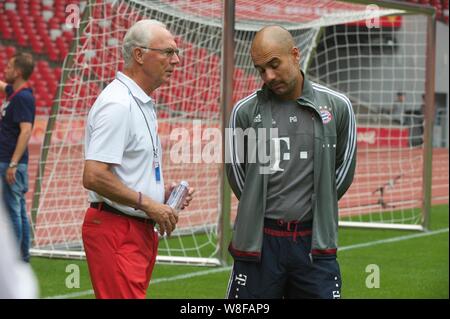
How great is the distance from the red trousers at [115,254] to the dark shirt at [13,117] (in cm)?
411

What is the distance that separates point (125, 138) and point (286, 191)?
2.31ft

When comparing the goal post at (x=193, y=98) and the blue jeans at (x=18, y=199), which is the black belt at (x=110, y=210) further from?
the goal post at (x=193, y=98)

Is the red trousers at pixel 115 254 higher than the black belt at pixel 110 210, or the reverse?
the black belt at pixel 110 210

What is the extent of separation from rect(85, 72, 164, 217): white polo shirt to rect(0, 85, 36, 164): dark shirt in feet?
13.2

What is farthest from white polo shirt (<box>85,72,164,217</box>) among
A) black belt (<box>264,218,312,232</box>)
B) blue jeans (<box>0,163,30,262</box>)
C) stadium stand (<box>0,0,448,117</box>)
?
stadium stand (<box>0,0,448,117</box>)

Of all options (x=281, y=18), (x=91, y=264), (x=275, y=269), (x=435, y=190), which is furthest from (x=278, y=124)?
(x=435, y=190)

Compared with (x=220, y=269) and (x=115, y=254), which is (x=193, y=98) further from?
(x=115, y=254)

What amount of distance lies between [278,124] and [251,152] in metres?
0.17

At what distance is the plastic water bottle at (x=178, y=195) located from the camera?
404 cm

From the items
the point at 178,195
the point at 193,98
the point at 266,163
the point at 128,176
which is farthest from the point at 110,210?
the point at 193,98

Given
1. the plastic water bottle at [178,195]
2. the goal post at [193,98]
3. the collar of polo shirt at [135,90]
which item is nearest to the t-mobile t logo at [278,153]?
the plastic water bottle at [178,195]

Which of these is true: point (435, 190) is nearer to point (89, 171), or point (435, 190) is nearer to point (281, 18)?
point (281, 18)

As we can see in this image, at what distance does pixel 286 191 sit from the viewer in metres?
3.99

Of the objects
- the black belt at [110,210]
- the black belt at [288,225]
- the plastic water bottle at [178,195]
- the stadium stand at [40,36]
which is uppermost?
the stadium stand at [40,36]
